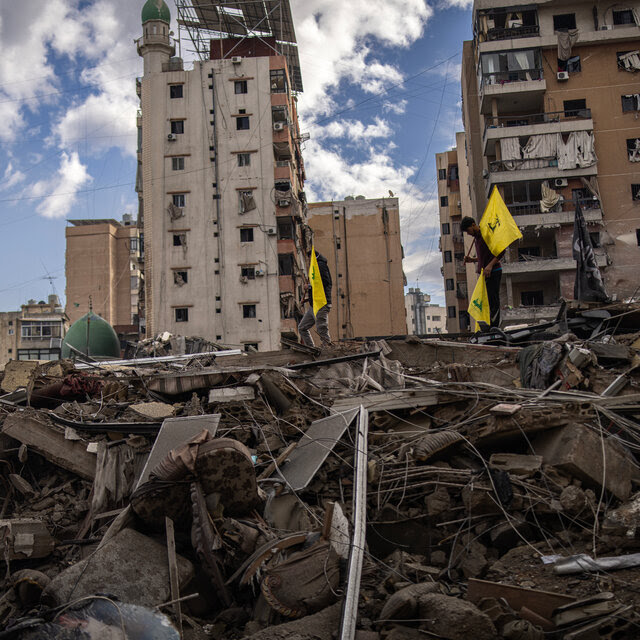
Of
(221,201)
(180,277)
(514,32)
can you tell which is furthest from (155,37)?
(514,32)

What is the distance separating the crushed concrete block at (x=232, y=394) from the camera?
7.72 meters

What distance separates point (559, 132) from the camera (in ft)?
113

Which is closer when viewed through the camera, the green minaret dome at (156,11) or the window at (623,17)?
the window at (623,17)

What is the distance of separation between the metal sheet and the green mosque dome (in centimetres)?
2181

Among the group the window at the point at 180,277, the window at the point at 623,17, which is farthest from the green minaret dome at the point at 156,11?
the window at the point at 623,17

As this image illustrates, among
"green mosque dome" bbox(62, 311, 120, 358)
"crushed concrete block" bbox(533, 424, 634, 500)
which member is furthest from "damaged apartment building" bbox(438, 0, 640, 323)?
"crushed concrete block" bbox(533, 424, 634, 500)

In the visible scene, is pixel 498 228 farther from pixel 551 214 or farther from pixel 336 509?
pixel 551 214

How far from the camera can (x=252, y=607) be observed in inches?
194

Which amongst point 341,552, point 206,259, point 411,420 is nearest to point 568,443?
point 411,420

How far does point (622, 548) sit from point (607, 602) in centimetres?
86

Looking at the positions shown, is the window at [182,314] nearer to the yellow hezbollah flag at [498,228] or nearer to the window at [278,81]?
the window at [278,81]

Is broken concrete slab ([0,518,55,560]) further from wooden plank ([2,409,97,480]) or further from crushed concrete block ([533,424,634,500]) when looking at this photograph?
crushed concrete block ([533,424,634,500])

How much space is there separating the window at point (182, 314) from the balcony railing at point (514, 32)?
906 inches

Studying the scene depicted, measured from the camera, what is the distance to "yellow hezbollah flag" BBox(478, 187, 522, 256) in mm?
11727
